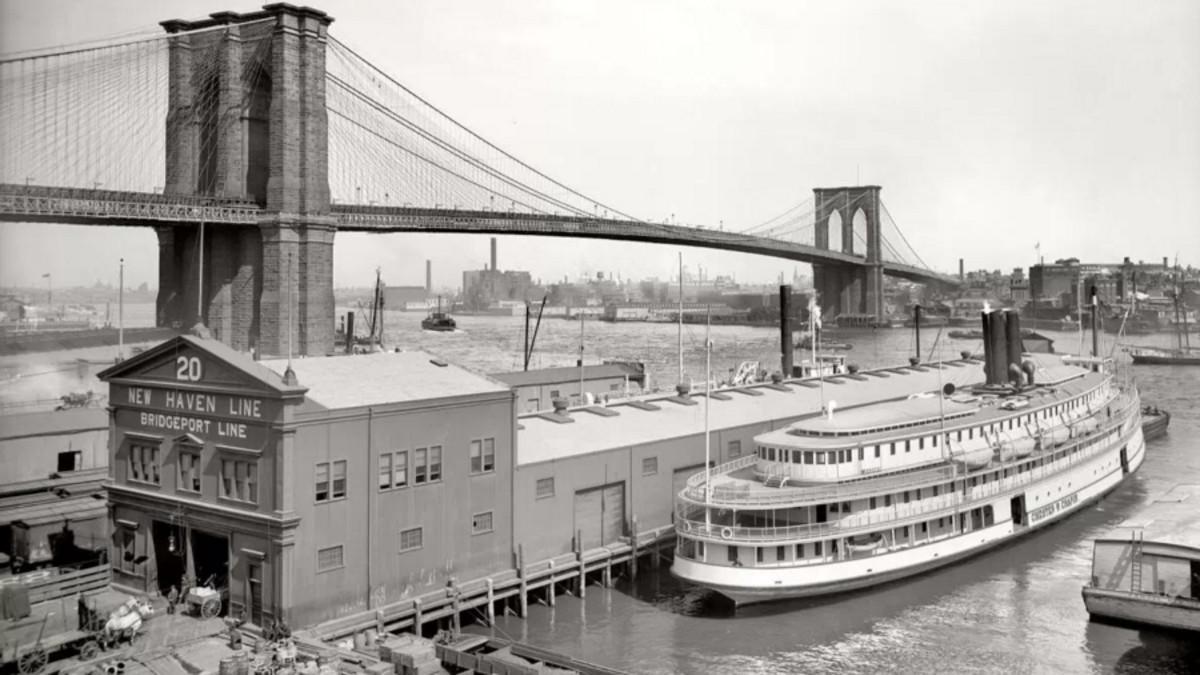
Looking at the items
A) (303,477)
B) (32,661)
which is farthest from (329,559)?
(32,661)

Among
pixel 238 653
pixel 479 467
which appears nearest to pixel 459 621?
pixel 479 467

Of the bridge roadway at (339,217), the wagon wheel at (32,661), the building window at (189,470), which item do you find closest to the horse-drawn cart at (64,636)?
the wagon wheel at (32,661)

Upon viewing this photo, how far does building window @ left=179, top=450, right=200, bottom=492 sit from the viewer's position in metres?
27.3

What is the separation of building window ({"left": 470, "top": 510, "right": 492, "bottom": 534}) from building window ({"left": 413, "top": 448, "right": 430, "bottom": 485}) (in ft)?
7.35

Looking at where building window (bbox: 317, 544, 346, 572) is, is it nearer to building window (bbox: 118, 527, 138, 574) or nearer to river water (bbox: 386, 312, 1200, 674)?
river water (bbox: 386, 312, 1200, 674)

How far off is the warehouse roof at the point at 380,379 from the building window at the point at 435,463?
152 centimetres

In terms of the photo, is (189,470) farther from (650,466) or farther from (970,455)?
(970,455)

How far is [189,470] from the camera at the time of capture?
90.1ft

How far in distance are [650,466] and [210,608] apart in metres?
16.2

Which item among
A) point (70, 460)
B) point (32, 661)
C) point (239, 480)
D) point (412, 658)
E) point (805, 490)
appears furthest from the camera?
point (70, 460)

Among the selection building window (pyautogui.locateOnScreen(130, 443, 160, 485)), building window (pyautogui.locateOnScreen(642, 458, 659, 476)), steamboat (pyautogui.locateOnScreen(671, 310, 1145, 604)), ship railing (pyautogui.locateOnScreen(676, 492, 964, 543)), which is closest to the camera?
building window (pyautogui.locateOnScreen(130, 443, 160, 485))

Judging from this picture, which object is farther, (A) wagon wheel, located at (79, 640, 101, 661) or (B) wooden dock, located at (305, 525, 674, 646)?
(B) wooden dock, located at (305, 525, 674, 646)

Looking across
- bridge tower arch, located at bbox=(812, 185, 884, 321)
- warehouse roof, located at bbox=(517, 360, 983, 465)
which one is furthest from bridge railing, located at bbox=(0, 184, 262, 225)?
bridge tower arch, located at bbox=(812, 185, 884, 321)

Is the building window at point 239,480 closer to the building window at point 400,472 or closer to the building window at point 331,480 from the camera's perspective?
the building window at point 331,480
